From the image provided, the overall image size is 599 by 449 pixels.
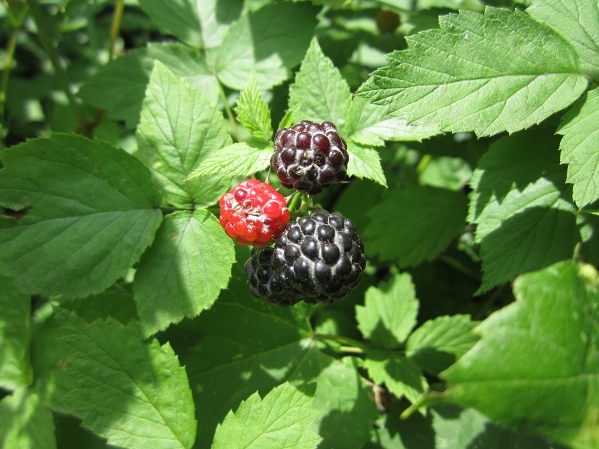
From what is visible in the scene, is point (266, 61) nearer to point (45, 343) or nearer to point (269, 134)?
point (269, 134)

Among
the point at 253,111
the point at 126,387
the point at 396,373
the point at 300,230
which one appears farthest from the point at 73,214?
the point at 396,373

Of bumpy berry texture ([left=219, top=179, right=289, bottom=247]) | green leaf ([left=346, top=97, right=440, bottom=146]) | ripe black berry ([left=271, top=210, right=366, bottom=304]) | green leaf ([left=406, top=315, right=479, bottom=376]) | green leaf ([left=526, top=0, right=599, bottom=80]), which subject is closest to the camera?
ripe black berry ([left=271, top=210, right=366, bottom=304])

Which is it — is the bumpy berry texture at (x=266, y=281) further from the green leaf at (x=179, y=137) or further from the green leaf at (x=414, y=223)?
the green leaf at (x=414, y=223)

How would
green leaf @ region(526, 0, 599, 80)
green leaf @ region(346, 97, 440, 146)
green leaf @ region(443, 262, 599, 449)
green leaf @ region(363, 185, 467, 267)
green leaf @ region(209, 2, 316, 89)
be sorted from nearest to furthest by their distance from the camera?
green leaf @ region(443, 262, 599, 449)
green leaf @ region(526, 0, 599, 80)
green leaf @ region(346, 97, 440, 146)
green leaf @ region(209, 2, 316, 89)
green leaf @ region(363, 185, 467, 267)

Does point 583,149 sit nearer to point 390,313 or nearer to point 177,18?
point 390,313

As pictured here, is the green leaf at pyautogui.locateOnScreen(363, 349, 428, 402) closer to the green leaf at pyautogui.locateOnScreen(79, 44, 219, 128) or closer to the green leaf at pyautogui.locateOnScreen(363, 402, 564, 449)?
the green leaf at pyautogui.locateOnScreen(363, 402, 564, 449)

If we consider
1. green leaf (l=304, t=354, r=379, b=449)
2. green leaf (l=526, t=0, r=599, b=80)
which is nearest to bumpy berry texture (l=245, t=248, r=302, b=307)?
green leaf (l=304, t=354, r=379, b=449)

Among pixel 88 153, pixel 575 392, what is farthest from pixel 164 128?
pixel 575 392
